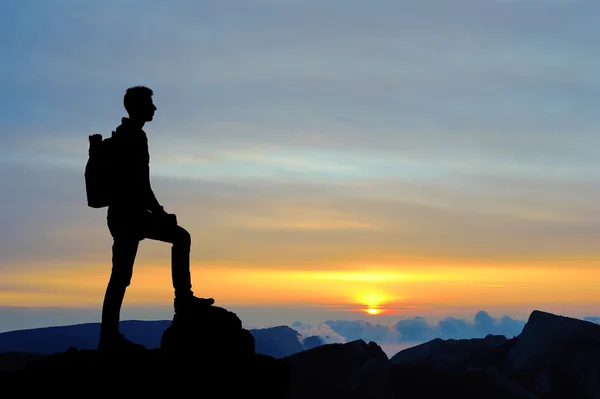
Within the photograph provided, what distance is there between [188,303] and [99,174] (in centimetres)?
266

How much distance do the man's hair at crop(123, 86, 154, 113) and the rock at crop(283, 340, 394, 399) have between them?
56.8 metres

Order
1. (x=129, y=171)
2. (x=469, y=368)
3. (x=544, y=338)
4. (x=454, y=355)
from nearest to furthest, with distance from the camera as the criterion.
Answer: (x=129, y=171), (x=469, y=368), (x=544, y=338), (x=454, y=355)

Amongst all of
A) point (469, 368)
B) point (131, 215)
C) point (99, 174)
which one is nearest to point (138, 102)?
point (99, 174)

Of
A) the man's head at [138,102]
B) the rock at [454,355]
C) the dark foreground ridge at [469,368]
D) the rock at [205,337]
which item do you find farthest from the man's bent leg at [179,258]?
the rock at [454,355]

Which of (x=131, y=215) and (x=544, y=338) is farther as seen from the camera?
(x=544, y=338)

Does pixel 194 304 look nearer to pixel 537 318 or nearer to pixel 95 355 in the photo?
pixel 95 355

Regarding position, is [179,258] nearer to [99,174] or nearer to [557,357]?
[99,174]

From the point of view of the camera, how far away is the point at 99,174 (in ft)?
46.0

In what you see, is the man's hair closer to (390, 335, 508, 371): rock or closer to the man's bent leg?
the man's bent leg

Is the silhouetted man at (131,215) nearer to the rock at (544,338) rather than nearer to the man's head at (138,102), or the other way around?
the man's head at (138,102)

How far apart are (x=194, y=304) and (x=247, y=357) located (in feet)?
4.17

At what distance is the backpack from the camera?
13984 mm

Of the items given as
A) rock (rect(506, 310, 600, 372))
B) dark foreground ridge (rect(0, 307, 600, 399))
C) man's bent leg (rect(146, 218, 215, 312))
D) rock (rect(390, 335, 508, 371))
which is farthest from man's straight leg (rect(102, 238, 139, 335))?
rock (rect(506, 310, 600, 372))

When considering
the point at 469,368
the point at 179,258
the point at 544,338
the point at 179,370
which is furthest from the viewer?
the point at 544,338
